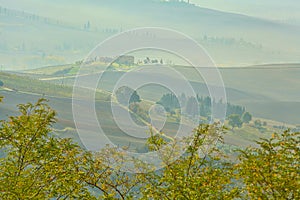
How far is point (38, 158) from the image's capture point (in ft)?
58.0

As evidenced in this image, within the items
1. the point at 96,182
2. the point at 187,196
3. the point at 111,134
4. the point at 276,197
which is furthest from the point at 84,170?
the point at 111,134

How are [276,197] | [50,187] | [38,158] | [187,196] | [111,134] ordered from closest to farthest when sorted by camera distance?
[276,197] < [187,196] < [50,187] < [38,158] < [111,134]

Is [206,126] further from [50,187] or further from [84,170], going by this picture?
[50,187]

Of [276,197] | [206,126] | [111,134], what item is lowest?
[111,134]

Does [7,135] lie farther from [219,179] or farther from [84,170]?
[219,179]

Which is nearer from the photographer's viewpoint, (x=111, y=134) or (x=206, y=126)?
(x=206, y=126)

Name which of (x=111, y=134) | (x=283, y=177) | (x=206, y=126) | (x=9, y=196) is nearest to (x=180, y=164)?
(x=206, y=126)

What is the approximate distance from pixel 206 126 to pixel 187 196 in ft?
10.5

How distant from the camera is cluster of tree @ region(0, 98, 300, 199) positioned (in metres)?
14.3

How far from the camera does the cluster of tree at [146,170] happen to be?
1430cm

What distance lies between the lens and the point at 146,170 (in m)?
17.6

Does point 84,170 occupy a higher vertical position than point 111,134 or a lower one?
higher

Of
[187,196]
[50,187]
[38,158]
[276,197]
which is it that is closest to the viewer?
[276,197]

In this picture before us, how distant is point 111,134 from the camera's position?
643ft
